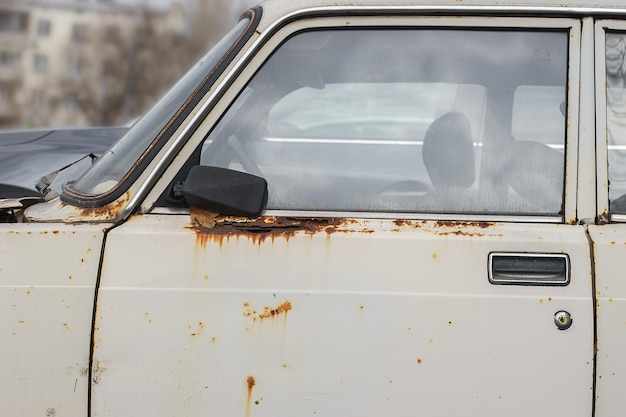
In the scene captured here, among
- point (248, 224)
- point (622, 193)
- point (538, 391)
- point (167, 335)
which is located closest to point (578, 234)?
point (622, 193)

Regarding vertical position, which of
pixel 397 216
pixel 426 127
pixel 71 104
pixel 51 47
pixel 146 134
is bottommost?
pixel 397 216

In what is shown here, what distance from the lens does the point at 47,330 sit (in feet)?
7.13

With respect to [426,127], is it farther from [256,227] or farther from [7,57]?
[7,57]

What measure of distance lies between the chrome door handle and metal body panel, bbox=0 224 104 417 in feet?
3.60

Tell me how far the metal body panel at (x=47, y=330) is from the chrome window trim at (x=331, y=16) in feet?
0.76

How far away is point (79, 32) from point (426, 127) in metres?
72.8

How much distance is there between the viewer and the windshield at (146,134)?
237cm

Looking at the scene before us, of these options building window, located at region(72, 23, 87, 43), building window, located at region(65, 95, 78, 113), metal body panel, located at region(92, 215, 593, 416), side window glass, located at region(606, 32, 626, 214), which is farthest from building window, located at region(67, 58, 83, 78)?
side window glass, located at region(606, 32, 626, 214)

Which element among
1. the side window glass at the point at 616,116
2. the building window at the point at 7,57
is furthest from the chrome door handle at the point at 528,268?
the building window at the point at 7,57

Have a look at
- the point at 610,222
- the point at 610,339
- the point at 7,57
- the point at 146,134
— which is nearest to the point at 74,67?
the point at 7,57

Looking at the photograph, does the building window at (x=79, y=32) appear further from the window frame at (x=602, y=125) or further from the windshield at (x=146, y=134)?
the window frame at (x=602, y=125)

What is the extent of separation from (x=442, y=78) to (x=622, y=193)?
62 centimetres

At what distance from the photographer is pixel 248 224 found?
227 centimetres

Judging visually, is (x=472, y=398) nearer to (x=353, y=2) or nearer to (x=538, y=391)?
(x=538, y=391)
